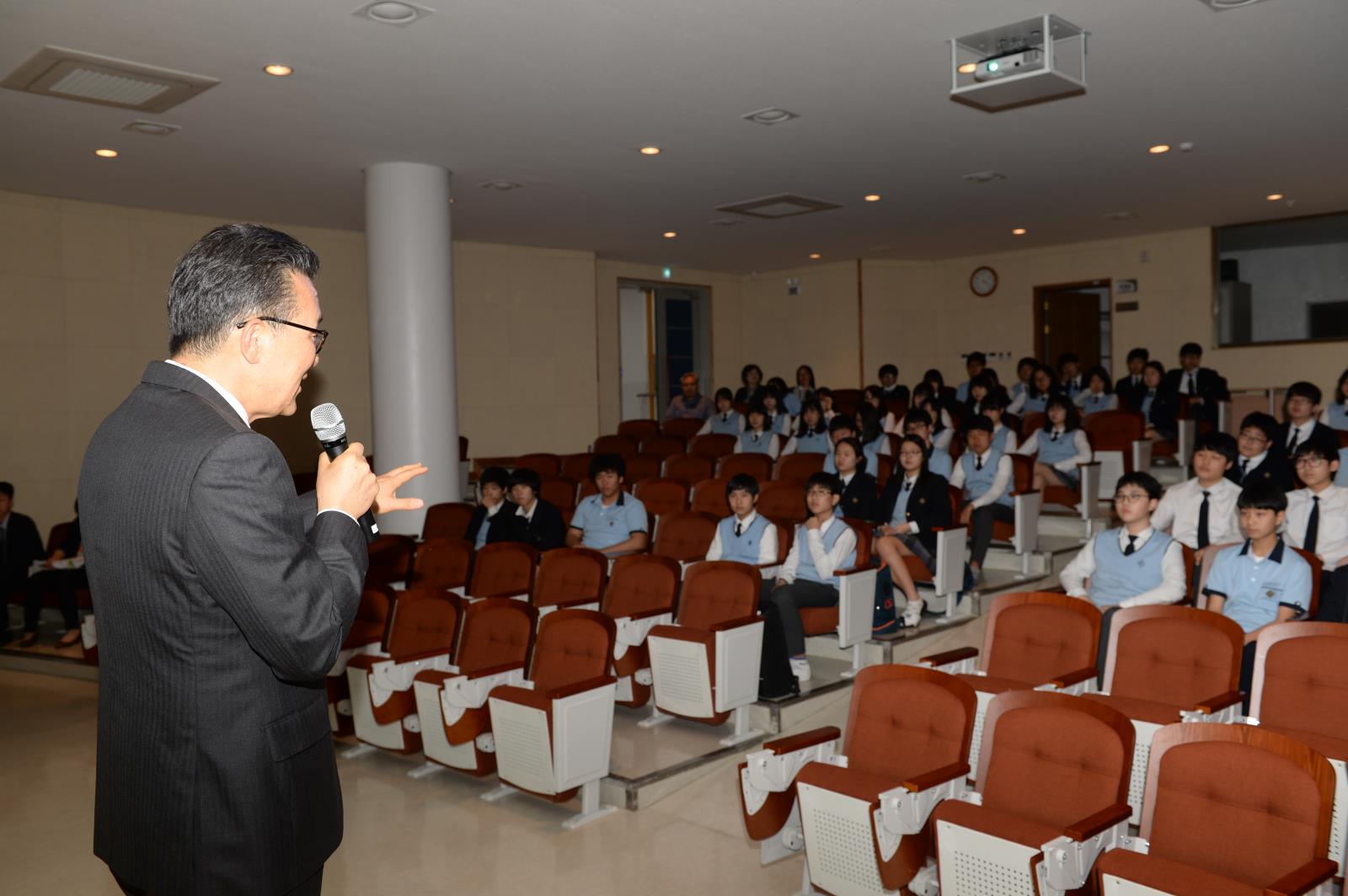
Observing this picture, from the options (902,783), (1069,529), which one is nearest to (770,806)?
(902,783)

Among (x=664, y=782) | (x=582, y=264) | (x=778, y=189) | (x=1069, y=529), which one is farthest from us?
(x=582, y=264)

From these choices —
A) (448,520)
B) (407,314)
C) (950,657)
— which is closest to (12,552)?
(448,520)

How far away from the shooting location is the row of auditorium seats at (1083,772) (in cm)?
259

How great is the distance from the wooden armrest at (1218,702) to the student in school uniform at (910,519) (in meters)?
2.47

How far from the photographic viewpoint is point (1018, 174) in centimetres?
847

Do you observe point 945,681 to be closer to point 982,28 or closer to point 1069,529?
point 982,28

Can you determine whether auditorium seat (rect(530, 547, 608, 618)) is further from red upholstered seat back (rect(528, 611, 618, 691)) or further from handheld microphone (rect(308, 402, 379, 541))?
handheld microphone (rect(308, 402, 379, 541))

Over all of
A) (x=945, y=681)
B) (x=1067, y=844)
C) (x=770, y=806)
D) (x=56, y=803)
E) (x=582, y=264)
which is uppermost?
(x=582, y=264)

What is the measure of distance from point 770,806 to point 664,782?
1076 millimetres

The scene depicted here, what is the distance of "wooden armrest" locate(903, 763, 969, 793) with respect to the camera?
3070 millimetres

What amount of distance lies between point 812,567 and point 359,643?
257 cm

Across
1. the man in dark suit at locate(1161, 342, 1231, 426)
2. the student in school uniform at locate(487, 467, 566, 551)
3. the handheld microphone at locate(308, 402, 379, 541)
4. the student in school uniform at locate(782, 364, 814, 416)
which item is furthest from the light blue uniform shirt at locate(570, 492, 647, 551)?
the man in dark suit at locate(1161, 342, 1231, 426)

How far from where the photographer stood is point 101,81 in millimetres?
5410

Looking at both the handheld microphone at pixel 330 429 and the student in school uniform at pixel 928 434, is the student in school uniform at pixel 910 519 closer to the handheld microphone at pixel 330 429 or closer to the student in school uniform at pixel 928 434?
the student in school uniform at pixel 928 434
